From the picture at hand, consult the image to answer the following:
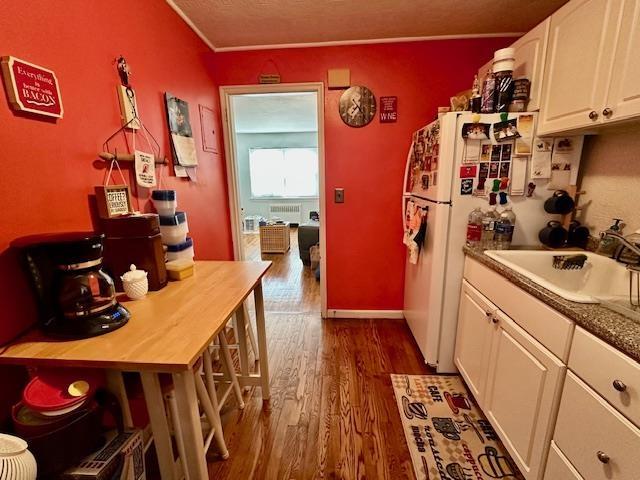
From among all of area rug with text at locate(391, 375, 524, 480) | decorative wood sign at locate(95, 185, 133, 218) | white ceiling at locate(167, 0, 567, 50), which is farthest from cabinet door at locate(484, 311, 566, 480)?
white ceiling at locate(167, 0, 567, 50)

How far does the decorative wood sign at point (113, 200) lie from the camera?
1192 millimetres

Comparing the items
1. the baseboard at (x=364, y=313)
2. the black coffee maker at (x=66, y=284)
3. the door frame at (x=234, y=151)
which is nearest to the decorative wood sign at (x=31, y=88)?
the black coffee maker at (x=66, y=284)

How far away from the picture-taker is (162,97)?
1658 mm

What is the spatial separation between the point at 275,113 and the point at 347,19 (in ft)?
9.71

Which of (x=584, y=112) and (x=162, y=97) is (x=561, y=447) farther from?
(x=162, y=97)

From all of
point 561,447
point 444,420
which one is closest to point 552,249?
point 561,447

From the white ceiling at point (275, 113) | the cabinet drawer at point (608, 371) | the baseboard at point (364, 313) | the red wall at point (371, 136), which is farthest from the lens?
the white ceiling at point (275, 113)

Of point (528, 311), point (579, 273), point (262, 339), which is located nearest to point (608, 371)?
point (528, 311)

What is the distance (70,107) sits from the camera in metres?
1.10

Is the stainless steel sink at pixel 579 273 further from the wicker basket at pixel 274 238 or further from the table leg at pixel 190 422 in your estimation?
the wicker basket at pixel 274 238

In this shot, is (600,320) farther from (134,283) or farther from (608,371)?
(134,283)

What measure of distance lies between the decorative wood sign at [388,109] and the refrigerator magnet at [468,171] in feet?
3.08

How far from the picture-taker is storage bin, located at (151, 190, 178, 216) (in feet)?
4.85

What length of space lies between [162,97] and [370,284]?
211 cm
